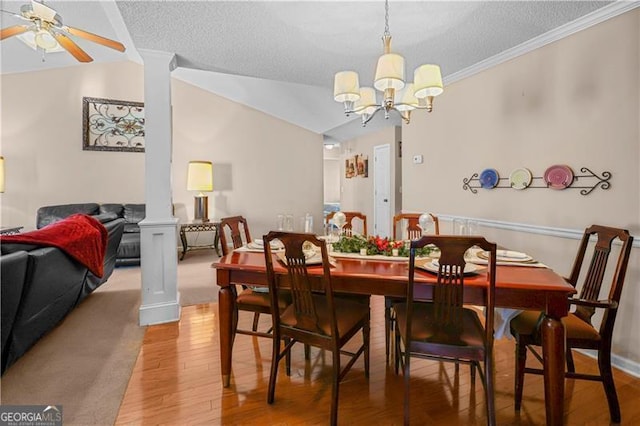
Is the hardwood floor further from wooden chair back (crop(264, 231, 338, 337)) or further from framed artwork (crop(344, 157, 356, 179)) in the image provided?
framed artwork (crop(344, 157, 356, 179))

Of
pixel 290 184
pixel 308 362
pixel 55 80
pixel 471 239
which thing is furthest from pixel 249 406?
pixel 55 80

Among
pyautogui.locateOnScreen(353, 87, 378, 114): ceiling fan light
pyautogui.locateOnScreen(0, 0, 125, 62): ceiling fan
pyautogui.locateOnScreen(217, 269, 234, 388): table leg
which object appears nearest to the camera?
pyautogui.locateOnScreen(217, 269, 234, 388): table leg

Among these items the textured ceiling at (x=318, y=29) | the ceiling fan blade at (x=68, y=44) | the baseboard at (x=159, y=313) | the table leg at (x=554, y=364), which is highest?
the ceiling fan blade at (x=68, y=44)

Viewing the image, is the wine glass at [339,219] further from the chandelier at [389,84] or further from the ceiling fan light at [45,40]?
the ceiling fan light at [45,40]

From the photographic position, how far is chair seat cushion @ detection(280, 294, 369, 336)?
1.74 metres

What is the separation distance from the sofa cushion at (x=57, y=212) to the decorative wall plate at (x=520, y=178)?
5540 millimetres

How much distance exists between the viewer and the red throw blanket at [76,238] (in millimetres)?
2181

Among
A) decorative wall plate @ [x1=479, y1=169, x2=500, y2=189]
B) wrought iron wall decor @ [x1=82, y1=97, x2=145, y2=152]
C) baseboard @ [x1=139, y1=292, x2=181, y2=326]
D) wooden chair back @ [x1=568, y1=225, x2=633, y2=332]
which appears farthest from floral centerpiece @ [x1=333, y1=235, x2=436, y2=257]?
wrought iron wall decor @ [x1=82, y1=97, x2=145, y2=152]

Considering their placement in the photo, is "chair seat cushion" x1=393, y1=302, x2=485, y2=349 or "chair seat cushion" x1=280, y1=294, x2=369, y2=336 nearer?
"chair seat cushion" x1=393, y1=302, x2=485, y2=349

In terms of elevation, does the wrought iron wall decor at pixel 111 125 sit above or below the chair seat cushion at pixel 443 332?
above

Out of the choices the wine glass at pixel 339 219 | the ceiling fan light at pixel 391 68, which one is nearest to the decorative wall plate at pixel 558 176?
the ceiling fan light at pixel 391 68

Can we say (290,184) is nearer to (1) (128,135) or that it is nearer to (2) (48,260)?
(1) (128,135)

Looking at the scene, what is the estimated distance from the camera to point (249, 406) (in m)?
1.80

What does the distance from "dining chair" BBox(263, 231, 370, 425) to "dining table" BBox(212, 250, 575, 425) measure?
0.08 metres
